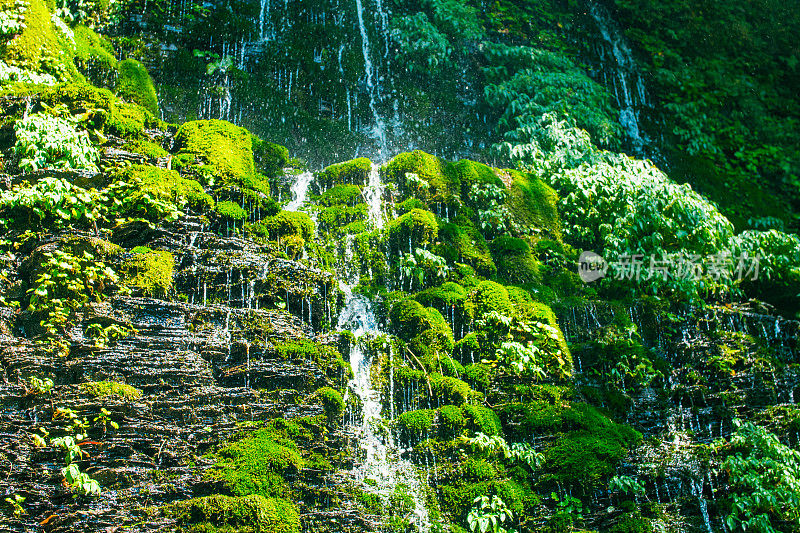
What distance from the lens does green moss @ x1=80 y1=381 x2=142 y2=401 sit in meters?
5.23

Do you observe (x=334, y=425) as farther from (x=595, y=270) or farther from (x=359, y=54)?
(x=359, y=54)

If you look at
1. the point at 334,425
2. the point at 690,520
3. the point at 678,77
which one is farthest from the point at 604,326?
the point at 678,77

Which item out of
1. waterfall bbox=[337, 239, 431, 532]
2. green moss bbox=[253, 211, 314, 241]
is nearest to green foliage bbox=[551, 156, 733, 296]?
waterfall bbox=[337, 239, 431, 532]

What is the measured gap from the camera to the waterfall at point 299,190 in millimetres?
8641

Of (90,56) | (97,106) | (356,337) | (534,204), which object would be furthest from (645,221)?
(90,56)

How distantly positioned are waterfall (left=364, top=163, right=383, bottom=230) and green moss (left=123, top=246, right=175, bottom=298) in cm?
296

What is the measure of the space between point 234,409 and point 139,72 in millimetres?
5904

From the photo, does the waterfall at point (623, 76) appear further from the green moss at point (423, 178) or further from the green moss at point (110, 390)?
the green moss at point (110, 390)

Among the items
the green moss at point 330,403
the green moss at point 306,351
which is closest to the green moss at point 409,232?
the green moss at point 306,351

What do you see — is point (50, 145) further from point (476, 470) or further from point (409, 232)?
point (476, 470)

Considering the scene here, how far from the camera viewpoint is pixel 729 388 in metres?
7.57

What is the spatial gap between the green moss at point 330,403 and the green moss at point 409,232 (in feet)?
8.42

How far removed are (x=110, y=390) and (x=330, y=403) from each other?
6.41ft

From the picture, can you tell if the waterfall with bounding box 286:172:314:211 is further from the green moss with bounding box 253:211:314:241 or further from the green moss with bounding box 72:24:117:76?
the green moss with bounding box 72:24:117:76
